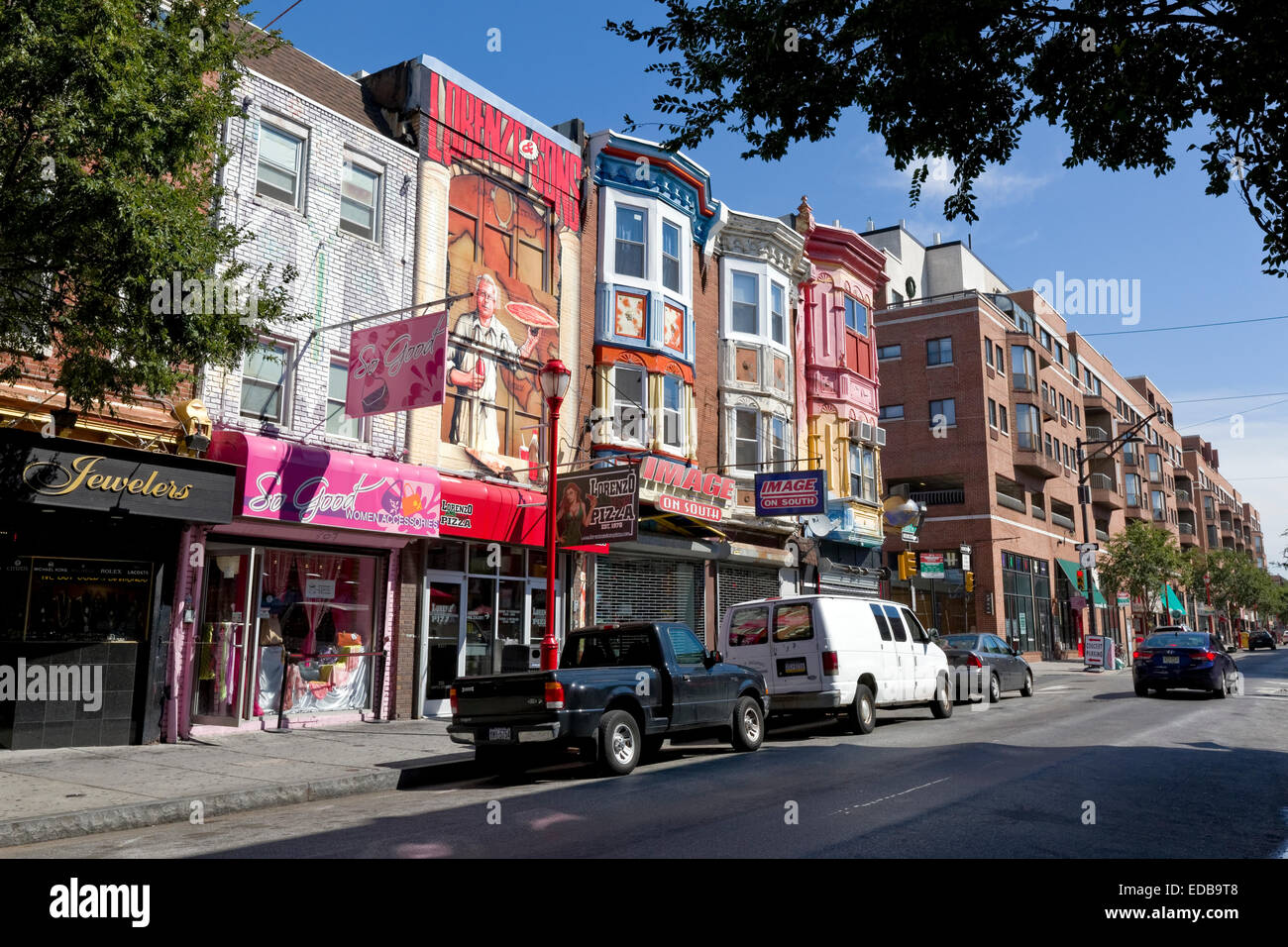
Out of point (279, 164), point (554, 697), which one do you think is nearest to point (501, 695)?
point (554, 697)

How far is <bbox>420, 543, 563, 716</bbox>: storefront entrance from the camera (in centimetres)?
1773

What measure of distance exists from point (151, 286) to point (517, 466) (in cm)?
1070

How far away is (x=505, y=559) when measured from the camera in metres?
19.3

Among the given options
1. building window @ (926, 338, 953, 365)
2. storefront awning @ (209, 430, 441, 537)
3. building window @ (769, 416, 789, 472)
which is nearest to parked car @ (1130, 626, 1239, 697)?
building window @ (769, 416, 789, 472)

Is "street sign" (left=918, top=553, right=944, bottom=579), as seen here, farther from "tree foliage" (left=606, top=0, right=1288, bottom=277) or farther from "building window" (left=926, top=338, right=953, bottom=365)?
"tree foliage" (left=606, top=0, right=1288, bottom=277)

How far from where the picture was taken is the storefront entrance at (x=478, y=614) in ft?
58.2

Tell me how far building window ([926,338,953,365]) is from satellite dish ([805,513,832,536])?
21.7m

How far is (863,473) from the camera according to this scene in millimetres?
31438

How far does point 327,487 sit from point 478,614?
4.87 meters

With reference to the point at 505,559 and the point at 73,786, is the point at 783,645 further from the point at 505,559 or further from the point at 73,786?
the point at 73,786

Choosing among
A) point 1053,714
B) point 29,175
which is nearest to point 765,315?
point 1053,714

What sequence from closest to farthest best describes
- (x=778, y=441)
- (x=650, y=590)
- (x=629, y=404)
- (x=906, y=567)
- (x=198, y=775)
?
(x=198, y=775)
(x=629, y=404)
(x=650, y=590)
(x=778, y=441)
(x=906, y=567)

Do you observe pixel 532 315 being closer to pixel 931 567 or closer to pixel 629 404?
pixel 629 404
